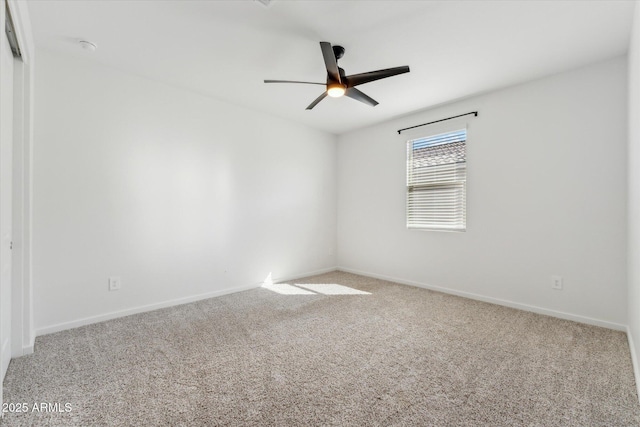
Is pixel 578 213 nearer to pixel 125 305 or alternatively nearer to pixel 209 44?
pixel 209 44

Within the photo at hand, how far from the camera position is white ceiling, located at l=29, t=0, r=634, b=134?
6.70 ft

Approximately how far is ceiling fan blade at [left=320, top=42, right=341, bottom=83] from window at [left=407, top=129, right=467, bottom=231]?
2129 mm

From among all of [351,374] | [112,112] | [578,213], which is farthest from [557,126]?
[112,112]

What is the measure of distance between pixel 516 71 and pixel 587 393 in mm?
2820

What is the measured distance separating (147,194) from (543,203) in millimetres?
4255

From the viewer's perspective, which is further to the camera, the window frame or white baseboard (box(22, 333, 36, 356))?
the window frame

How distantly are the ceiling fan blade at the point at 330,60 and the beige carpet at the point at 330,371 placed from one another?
2215 mm

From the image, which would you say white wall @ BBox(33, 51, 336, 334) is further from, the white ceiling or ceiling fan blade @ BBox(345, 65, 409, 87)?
ceiling fan blade @ BBox(345, 65, 409, 87)

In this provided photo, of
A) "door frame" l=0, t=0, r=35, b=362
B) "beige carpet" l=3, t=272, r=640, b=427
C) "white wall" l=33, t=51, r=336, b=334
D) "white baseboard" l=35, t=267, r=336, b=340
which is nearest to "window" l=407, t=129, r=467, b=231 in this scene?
"beige carpet" l=3, t=272, r=640, b=427

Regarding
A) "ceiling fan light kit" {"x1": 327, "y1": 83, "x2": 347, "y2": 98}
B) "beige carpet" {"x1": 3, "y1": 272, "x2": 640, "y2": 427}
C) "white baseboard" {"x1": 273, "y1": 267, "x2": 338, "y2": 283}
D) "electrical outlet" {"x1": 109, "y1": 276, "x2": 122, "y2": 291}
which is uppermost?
"ceiling fan light kit" {"x1": 327, "y1": 83, "x2": 347, "y2": 98}

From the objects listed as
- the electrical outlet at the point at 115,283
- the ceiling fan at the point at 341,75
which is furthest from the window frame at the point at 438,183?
the electrical outlet at the point at 115,283

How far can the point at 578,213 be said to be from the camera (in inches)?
110

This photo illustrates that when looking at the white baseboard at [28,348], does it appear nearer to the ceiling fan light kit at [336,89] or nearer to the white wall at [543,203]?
the ceiling fan light kit at [336,89]

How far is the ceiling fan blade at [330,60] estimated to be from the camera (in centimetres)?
211
